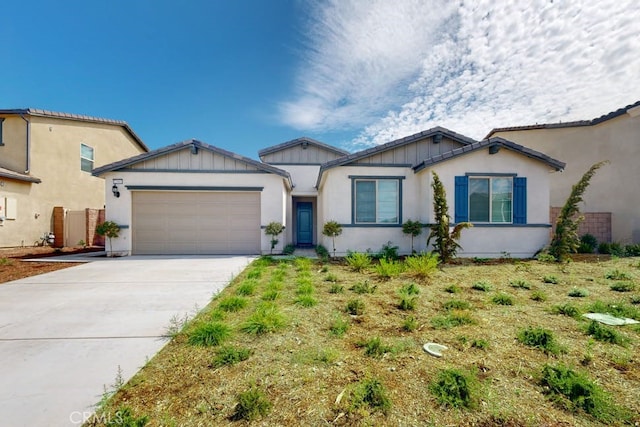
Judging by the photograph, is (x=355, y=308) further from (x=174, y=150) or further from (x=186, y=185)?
(x=174, y=150)

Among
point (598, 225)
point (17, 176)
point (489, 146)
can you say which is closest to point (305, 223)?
point (489, 146)

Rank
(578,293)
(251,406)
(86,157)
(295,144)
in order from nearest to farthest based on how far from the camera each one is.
Result: (251,406), (578,293), (86,157), (295,144)

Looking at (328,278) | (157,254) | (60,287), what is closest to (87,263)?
(157,254)

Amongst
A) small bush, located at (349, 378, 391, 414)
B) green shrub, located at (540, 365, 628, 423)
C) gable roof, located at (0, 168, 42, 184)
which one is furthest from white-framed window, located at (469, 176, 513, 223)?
gable roof, located at (0, 168, 42, 184)

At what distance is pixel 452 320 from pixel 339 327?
5.39 feet

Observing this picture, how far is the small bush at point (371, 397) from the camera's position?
1977 millimetres

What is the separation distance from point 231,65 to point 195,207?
260 inches

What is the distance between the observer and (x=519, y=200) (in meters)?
8.91

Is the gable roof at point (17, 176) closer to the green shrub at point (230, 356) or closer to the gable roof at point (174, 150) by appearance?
the gable roof at point (174, 150)

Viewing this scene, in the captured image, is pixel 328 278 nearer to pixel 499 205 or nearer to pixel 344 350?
pixel 344 350

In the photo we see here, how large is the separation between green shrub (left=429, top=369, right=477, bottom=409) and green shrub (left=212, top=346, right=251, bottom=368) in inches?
70.7

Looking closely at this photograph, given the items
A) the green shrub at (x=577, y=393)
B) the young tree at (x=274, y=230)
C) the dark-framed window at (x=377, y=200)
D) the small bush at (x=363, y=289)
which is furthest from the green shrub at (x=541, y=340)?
the young tree at (x=274, y=230)

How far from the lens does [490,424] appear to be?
72.6 inches

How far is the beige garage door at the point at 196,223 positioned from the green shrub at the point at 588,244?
12372 mm
